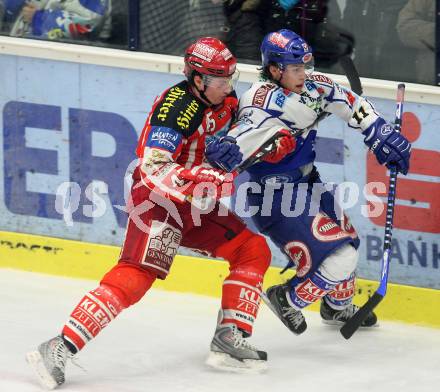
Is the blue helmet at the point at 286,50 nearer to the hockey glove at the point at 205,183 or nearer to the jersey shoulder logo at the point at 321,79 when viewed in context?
the jersey shoulder logo at the point at 321,79

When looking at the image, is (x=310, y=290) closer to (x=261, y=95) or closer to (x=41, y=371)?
(x=261, y=95)

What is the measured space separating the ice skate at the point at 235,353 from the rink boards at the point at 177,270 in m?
0.96

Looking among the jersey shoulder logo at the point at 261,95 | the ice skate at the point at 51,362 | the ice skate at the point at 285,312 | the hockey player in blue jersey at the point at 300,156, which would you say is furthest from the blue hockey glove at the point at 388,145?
the ice skate at the point at 51,362

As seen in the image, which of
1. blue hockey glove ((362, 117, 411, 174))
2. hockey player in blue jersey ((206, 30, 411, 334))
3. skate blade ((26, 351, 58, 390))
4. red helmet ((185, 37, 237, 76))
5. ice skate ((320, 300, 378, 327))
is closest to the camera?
skate blade ((26, 351, 58, 390))

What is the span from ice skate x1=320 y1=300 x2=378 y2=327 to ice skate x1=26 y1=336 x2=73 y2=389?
1393 mm

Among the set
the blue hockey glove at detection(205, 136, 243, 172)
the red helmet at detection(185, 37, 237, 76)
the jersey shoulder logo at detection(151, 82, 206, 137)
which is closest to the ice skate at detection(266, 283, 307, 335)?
the blue hockey glove at detection(205, 136, 243, 172)

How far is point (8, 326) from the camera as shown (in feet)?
18.3

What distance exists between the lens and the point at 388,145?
514 centimetres

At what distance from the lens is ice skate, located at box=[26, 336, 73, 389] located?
4664 millimetres

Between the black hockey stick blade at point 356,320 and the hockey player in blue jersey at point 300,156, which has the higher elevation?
the hockey player in blue jersey at point 300,156

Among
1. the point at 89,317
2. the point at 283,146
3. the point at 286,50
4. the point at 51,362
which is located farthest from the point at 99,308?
the point at 286,50

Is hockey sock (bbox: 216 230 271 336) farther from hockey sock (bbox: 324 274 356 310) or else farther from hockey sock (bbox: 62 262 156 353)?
hockey sock (bbox: 324 274 356 310)

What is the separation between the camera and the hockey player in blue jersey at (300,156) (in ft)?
16.5

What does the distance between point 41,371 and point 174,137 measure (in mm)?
984
